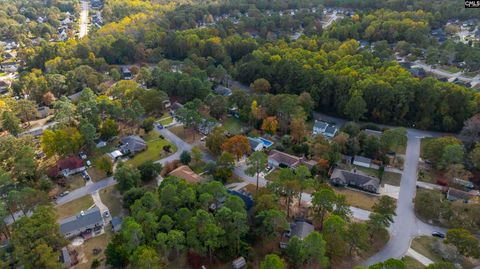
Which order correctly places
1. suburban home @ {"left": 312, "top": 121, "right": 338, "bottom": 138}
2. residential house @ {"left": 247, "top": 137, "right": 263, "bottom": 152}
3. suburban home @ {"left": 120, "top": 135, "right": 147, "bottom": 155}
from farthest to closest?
suburban home @ {"left": 312, "top": 121, "right": 338, "bottom": 138}, suburban home @ {"left": 120, "top": 135, "right": 147, "bottom": 155}, residential house @ {"left": 247, "top": 137, "right": 263, "bottom": 152}

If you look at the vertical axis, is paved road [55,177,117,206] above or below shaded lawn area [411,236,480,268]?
below

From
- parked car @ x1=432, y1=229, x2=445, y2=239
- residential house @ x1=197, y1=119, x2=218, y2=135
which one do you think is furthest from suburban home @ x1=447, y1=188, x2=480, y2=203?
residential house @ x1=197, y1=119, x2=218, y2=135

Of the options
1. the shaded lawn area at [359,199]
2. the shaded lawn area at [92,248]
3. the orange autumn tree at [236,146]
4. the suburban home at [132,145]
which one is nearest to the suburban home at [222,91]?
the suburban home at [132,145]

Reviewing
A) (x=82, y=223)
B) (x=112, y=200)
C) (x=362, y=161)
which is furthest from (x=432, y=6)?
(x=82, y=223)

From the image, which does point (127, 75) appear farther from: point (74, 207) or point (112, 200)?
point (74, 207)

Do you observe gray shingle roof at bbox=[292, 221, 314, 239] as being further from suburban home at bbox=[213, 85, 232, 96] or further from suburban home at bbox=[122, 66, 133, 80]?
suburban home at bbox=[122, 66, 133, 80]

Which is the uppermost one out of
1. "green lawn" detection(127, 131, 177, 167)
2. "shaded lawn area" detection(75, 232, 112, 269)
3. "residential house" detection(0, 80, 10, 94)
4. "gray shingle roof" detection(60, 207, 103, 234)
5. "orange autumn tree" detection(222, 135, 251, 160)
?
"orange autumn tree" detection(222, 135, 251, 160)
